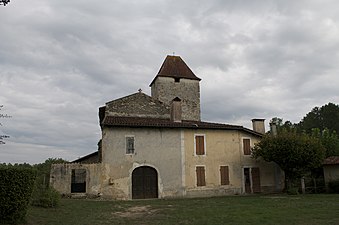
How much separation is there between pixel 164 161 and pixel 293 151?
30.0 feet

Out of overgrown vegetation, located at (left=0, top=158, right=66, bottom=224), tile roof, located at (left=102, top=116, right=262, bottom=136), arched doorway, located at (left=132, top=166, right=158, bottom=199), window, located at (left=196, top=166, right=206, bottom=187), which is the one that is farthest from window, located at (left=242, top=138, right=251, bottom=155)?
overgrown vegetation, located at (left=0, top=158, right=66, bottom=224)

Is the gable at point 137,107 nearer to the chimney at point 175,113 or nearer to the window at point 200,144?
the chimney at point 175,113

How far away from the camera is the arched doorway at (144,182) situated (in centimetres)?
2216

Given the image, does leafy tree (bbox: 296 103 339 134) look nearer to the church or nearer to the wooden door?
the wooden door

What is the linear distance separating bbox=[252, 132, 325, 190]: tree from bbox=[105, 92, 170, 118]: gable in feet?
30.1

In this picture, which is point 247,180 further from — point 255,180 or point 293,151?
point 293,151

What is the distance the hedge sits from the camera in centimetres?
912

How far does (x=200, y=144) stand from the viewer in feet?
79.2

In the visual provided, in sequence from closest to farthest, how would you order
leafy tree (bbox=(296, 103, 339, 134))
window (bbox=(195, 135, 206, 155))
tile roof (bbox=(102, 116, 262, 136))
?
tile roof (bbox=(102, 116, 262, 136)) → window (bbox=(195, 135, 206, 155)) → leafy tree (bbox=(296, 103, 339, 134))

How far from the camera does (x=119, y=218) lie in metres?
12.1

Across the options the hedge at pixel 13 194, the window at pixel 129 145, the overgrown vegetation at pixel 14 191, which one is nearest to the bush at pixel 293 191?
the window at pixel 129 145

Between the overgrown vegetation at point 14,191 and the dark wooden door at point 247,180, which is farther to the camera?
the dark wooden door at point 247,180

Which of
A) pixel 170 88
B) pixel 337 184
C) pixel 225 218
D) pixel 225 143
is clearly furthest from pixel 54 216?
pixel 170 88

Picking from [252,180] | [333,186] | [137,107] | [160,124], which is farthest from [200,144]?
[333,186]
